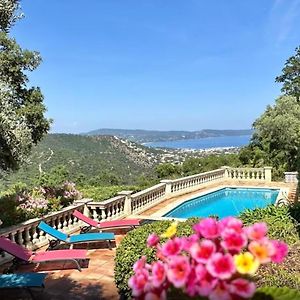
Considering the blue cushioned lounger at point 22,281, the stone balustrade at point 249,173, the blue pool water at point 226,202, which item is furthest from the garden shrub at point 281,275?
the stone balustrade at point 249,173

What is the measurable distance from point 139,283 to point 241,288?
385 millimetres

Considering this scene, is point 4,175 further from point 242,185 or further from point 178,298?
point 242,185

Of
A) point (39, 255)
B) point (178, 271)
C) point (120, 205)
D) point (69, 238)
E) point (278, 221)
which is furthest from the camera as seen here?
point (120, 205)

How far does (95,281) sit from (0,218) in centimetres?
345

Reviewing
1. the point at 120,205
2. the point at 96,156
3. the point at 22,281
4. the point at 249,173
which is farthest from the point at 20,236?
the point at 96,156

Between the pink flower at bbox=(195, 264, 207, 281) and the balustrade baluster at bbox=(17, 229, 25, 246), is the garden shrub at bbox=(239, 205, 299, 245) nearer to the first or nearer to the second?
the balustrade baluster at bbox=(17, 229, 25, 246)

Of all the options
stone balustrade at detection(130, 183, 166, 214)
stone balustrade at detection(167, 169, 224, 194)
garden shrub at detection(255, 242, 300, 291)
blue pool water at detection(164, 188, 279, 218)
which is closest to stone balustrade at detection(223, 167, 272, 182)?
A: stone balustrade at detection(167, 169, 224, 194)

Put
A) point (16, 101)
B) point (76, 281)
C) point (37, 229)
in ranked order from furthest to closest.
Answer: point (16, 101), point (37, 229), point (76, 281)

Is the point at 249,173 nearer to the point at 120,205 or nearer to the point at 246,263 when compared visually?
the point at 120,205

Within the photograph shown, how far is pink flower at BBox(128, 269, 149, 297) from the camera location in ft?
4.84

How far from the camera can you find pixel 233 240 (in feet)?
4.68

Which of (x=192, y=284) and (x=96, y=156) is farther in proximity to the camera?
(x=96, y=156)

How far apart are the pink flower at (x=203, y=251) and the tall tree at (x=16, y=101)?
8621 mm

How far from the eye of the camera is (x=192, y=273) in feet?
4.57
